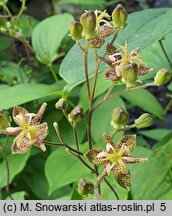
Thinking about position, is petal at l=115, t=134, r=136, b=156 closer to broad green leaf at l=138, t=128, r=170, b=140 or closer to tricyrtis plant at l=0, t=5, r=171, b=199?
tricyrtis plant at l=0, t=5, r=171, b=199

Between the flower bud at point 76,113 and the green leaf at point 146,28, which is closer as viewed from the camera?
the flower bud at point 76,113

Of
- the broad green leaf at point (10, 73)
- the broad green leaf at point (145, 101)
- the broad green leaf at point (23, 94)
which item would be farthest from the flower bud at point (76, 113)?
the broad green leaf at point (10, 73)

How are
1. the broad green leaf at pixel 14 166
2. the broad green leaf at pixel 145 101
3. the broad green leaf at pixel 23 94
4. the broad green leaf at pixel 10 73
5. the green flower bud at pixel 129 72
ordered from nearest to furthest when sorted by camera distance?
1. the green flower bud at pixel 129 72
2. the broad green leaf at pixel 23 94
3. the broad green leaf at pixel 14 166
4. the broad green leaf at pixel 145 101
5. the broad green leaf at pixel 10 73

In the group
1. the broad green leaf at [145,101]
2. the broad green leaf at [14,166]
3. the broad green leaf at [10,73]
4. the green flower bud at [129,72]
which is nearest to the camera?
the green flower bud at [129,72]

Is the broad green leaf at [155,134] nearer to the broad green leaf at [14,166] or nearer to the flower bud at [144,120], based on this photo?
the broad green leaf at [14,166]

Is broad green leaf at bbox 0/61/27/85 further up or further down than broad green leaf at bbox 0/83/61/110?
further down

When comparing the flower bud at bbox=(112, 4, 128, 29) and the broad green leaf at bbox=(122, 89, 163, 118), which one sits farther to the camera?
the broad green leaf at bbox=(122, 89, 163, 118)

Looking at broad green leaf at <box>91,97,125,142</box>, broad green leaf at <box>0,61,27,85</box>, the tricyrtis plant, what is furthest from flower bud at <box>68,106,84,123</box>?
broad green leaf at <box>0,61,27,85</box>

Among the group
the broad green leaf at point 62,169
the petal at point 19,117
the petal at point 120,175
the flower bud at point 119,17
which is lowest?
the broad green leaf at point 62,169

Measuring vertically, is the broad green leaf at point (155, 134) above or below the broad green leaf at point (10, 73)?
below
